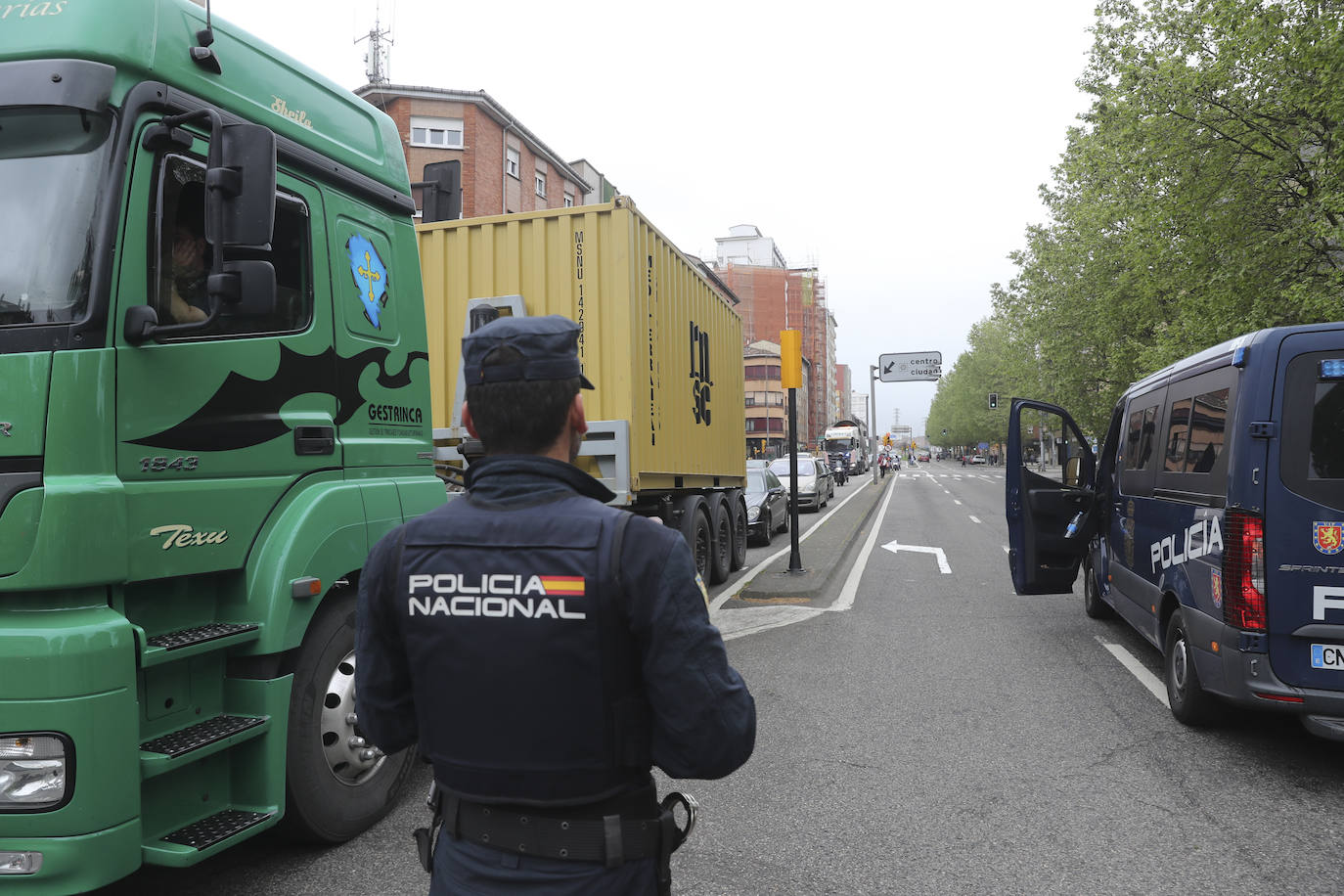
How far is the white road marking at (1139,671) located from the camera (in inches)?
225

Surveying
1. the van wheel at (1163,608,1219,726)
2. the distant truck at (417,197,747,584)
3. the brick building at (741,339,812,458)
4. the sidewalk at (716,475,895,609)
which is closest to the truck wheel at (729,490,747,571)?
the sidewalk at (716,475,895,609)

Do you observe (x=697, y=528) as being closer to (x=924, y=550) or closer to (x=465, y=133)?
Answer: (x=924, y=550)

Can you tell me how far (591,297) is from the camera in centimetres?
741

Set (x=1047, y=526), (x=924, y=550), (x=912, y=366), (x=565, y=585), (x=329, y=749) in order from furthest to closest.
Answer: (x=912, y=366), (x=924, y=550), (x=1047, y=526), (x=329, y=749), (x=565, y=585)

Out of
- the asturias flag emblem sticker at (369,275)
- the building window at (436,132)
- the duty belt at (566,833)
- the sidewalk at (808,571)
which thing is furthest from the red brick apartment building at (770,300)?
the duty belt at (566,833)

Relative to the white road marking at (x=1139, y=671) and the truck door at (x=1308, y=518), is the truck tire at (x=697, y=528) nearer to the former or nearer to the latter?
the white road marking at (x=1139, y=671)

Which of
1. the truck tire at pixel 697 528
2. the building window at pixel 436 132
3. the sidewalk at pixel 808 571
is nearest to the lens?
the truck tire at pixel 697 528

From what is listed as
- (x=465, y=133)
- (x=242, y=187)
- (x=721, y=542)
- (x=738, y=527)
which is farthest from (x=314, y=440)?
(x=465, y=133)

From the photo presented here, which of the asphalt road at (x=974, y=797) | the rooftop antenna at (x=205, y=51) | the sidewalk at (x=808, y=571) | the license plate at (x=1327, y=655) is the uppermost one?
the rooftop antenna at (x=205, y=51)

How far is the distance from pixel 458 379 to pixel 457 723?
6.31 m

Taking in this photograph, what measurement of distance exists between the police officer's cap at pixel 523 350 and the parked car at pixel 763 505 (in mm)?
13727

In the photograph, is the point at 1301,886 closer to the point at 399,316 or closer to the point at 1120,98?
the point at 399,316

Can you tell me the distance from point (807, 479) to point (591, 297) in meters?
17.0

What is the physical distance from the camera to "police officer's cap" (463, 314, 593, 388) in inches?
61.8
